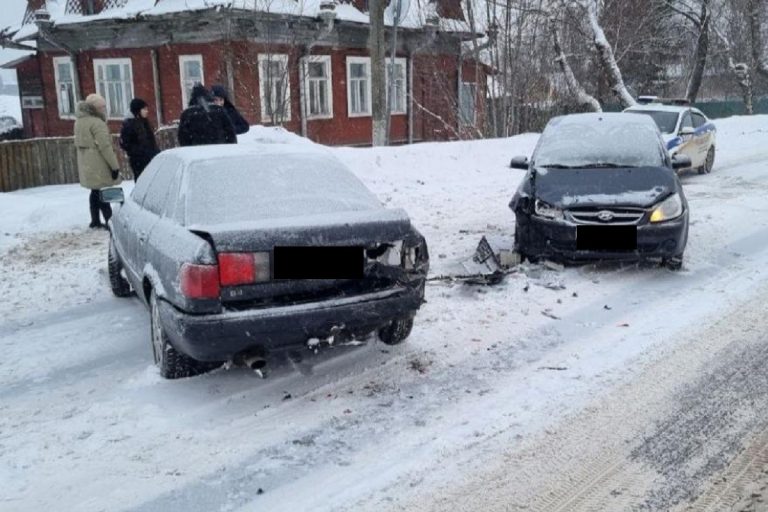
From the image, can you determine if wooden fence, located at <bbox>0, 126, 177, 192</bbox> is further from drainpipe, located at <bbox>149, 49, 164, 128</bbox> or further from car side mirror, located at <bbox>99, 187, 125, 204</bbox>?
car side mirror, located at <bbox>99, 187, 125, 204</bbox>

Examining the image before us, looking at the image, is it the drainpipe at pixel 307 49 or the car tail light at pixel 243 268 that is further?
the drainpipe at pixel 307 49

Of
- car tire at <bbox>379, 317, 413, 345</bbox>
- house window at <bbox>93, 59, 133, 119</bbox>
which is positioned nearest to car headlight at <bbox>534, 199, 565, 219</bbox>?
car tire at <bbox>379, 317, 413, 345</bbox>

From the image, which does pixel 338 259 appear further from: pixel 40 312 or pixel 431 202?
pixel 431 202

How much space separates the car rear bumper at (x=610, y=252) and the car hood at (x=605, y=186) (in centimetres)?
24

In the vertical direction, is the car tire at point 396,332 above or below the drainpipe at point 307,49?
below

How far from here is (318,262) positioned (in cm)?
420

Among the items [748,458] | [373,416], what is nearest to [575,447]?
[748,458]

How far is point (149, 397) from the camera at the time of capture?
4367 millimetres

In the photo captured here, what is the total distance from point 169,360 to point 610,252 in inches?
166

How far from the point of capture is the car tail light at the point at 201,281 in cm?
400

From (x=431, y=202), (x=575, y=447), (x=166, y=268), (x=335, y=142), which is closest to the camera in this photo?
(x=575, y=447)

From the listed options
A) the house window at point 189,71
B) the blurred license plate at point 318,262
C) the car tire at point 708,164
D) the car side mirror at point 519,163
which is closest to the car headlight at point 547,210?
the car side mirror at point 519,163

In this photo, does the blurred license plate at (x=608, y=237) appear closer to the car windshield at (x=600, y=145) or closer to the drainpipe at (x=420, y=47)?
the car windshield at (x=600, y=145)

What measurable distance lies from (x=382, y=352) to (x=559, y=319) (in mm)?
1599
